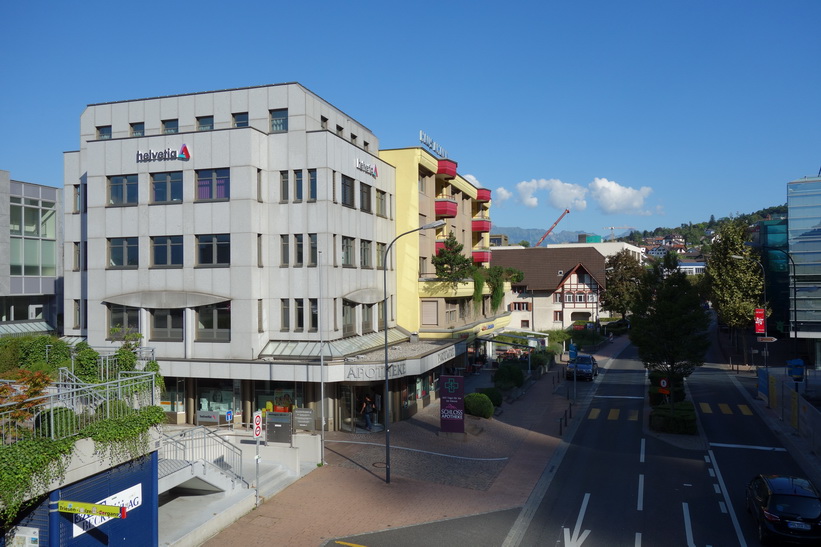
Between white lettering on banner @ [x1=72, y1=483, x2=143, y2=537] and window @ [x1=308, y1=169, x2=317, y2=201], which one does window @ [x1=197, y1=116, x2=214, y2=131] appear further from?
white lettering on banner @ [x1=72, y1=483, x2=143, y2=537]

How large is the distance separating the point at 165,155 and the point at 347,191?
9.42 meters

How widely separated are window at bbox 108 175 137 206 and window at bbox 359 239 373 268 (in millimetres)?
12168

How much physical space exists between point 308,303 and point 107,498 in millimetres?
17210

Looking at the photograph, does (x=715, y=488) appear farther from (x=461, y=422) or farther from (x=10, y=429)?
(x=10, y=429)

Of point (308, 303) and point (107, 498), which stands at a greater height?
point (308, 303)

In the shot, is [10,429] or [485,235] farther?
[485,235]

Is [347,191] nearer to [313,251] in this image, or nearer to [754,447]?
[313,251]

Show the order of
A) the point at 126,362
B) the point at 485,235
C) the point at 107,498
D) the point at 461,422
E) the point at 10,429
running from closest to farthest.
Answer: the point at 10,429, the point at 107,498, the point at 126,362, the point at 461,422, the point at 485,235

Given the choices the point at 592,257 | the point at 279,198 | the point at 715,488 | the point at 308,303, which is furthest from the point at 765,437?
the point at 592,257

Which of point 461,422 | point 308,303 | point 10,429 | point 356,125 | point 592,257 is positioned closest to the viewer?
point 10,429

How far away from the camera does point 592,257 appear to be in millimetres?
91875

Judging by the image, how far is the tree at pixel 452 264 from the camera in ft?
142

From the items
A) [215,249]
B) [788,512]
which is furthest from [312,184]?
[788,512]

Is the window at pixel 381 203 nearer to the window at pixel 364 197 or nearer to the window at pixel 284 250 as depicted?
the window at pixel 364 197
